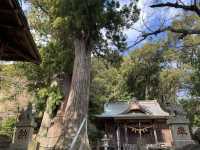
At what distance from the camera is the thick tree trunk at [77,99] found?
7.45 metres

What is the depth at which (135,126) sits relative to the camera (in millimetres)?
17094

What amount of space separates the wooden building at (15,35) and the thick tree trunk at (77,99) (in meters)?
2.44

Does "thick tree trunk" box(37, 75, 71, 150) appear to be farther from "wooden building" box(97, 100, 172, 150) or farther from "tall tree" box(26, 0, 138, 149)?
"wooden building" box(97, 100, 172, 150)

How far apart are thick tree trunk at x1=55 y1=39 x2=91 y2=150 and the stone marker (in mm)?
2045

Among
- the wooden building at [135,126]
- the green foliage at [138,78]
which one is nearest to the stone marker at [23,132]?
the wooden building at [135,126]

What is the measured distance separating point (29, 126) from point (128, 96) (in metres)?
19.5

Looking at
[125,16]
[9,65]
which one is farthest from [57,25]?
[9,65]

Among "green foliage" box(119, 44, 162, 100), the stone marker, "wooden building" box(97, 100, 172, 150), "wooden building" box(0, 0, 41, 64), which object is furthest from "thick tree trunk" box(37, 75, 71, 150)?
"green foliage" box(119, 44, 162, 100)

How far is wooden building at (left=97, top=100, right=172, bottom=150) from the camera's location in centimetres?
1659

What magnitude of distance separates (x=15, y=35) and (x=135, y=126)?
1383cm

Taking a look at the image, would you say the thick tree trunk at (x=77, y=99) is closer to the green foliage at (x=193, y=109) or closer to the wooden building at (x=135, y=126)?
the wooden building at (x=135, y=126)

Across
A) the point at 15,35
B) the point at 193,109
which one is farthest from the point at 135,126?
the point at 15,35

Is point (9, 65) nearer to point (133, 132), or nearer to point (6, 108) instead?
point (6, 108)

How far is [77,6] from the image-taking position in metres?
8.34
